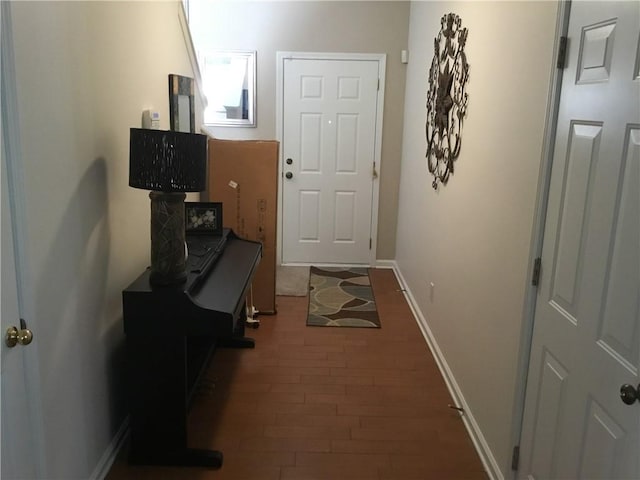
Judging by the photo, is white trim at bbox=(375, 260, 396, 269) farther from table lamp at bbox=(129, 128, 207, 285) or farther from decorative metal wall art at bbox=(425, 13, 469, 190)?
table lamp at bbox=(129, 128, 207, 285)

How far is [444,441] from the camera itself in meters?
2.63

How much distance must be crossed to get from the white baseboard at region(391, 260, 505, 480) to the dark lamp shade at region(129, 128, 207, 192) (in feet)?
5.68

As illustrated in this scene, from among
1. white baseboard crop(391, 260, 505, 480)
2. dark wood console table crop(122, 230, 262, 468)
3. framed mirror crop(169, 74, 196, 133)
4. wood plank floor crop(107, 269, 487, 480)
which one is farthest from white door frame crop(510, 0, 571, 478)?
framed mirror crop(169, 74, 196, 133)

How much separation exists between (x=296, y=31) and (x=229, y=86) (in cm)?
79

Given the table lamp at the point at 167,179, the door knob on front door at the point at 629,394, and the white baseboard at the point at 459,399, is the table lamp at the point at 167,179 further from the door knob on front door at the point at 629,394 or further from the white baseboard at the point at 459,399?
the door knob on front door at the point at 629,394

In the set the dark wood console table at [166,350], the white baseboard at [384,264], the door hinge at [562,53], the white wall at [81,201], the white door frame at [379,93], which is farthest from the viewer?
the white baseboard at [384,264]

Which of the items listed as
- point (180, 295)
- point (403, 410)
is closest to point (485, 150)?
point (403, 410)

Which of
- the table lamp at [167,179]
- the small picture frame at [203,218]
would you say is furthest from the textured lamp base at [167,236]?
the small picture frame at [203,218]

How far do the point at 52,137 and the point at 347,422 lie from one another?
188 cm

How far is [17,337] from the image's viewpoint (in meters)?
1.50

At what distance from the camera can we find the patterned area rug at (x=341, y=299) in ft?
13.6

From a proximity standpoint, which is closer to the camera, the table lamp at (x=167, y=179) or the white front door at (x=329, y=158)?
the table lamp at (x=167, y=179)

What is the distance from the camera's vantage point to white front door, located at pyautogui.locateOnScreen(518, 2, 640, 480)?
141 cm

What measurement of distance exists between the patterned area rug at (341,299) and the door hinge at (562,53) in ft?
8.40
